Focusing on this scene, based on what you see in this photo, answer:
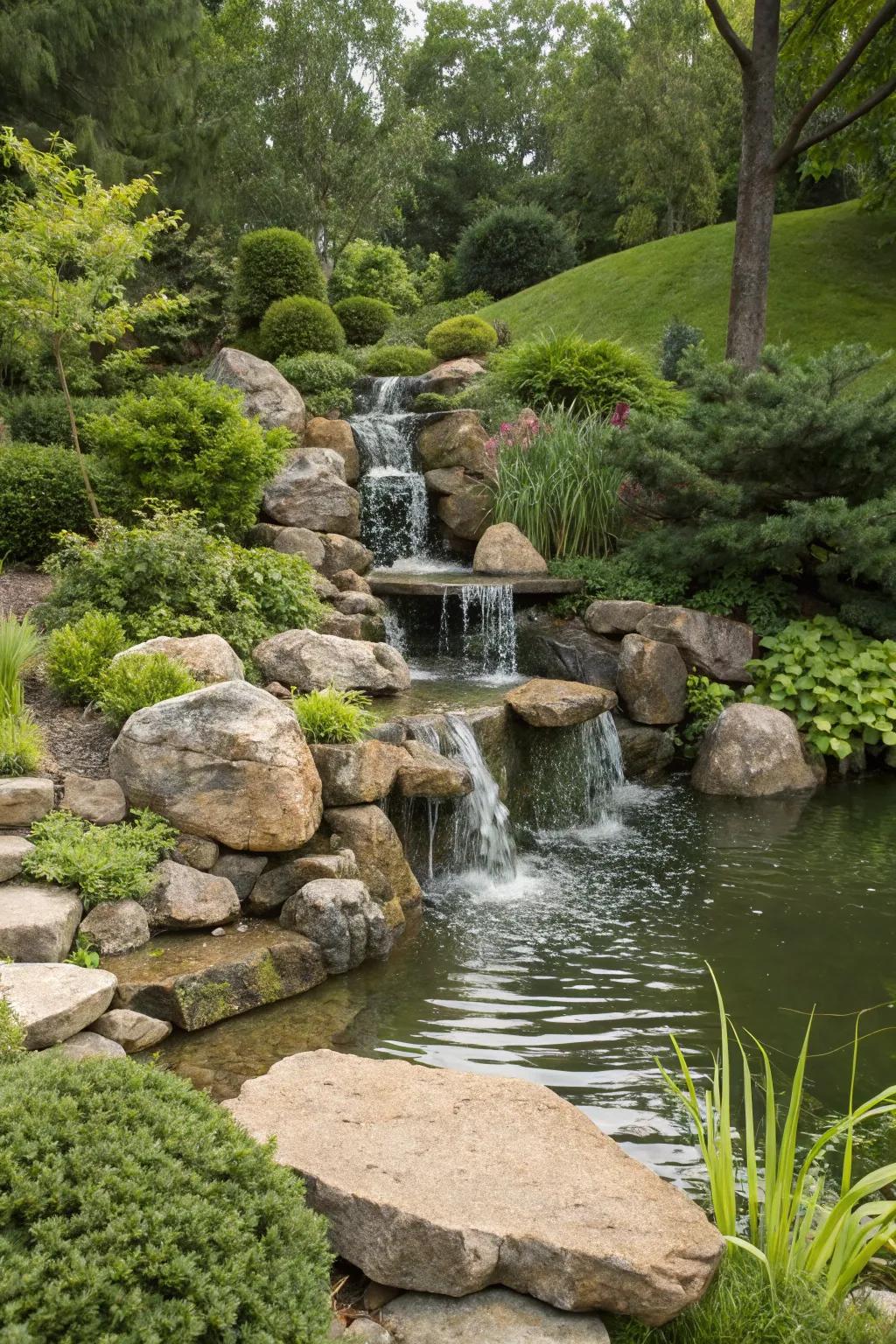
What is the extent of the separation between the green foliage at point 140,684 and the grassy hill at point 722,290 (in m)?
12.7

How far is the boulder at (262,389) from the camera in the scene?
446 inches

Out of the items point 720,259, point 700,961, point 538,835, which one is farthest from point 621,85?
point 700,961

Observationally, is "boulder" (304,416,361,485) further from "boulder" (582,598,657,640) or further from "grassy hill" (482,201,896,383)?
"grassy hill" (482,201,896,383)

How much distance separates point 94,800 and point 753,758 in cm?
532

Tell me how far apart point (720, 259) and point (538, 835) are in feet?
54.3

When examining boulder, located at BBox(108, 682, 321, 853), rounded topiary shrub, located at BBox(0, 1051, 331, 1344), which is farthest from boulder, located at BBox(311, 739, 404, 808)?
rounded topiary shrub, located at BBox(0, 1051, 331, 1344)

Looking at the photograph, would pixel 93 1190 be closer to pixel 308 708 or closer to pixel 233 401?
pixel 308 708

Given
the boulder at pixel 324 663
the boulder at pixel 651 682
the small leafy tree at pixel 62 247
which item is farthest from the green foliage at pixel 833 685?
the small leafy tree at pixel 62 247

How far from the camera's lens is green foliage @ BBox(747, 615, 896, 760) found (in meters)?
8.55

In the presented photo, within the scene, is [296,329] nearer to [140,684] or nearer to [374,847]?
[140,684]

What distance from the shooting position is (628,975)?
5.07 m

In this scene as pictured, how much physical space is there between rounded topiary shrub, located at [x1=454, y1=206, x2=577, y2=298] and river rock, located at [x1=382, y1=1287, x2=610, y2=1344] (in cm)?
2375

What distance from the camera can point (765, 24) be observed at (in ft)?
37.6

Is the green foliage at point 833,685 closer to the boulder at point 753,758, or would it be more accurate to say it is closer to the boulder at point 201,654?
the boulder at point 753,758
